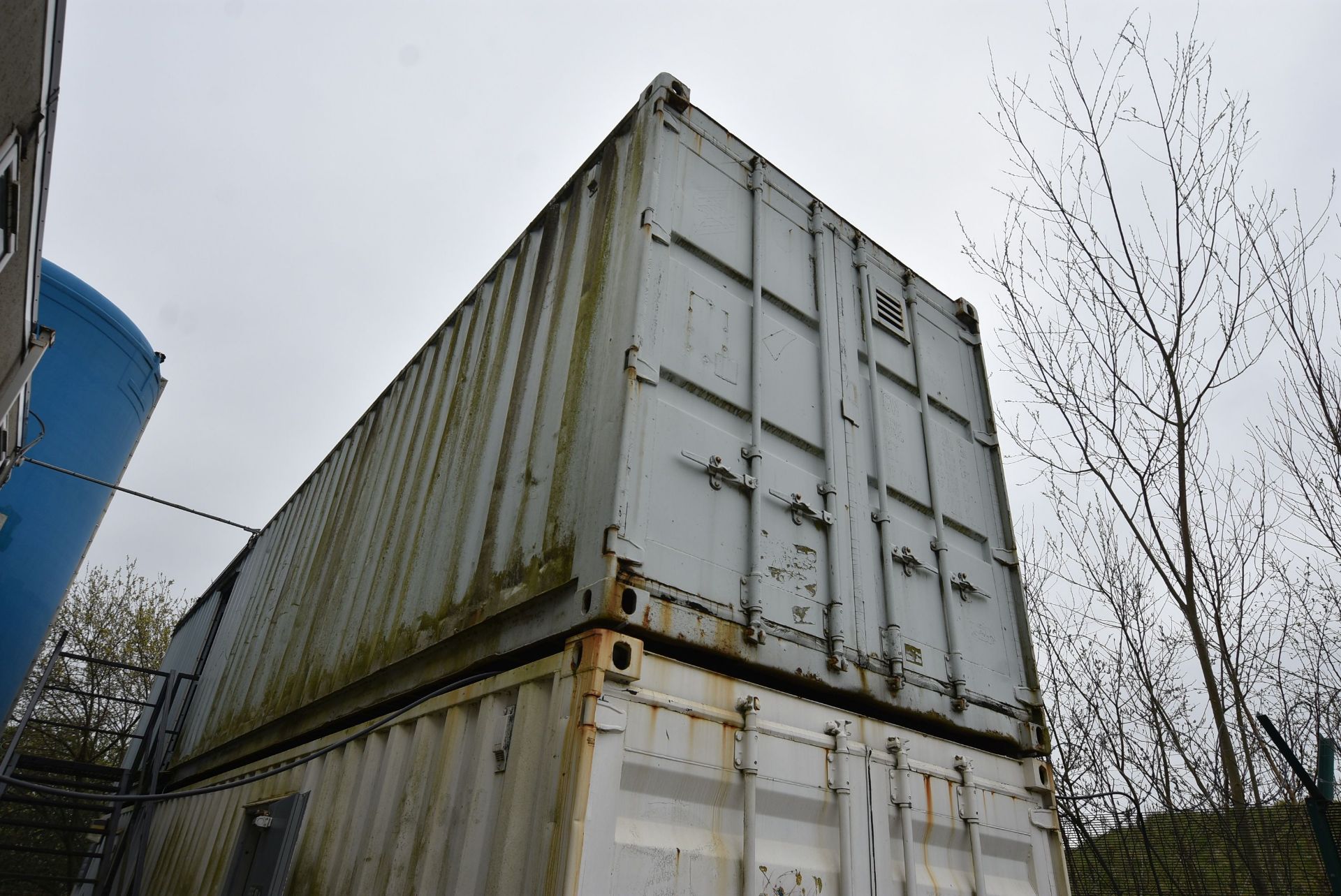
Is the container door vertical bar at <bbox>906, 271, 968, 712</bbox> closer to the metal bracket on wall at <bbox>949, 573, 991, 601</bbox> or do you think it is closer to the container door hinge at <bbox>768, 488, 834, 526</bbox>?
the metal bracket on wall at <bbox>949, 573, 991, 601</bbox>

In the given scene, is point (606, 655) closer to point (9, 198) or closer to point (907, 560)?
point (907, 560)

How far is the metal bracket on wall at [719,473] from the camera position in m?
2.82

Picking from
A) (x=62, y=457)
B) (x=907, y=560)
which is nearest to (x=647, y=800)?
(x=907, y=560)

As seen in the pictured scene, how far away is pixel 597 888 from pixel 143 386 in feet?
28.0

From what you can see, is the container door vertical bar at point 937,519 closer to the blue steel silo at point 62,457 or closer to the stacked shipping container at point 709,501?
the stacked shipping container at point 709,501

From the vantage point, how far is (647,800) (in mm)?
2264

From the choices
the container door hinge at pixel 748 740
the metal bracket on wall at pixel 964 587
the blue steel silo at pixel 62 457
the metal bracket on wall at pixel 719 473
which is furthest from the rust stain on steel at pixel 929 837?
the blue steel silo at pixel 62 457

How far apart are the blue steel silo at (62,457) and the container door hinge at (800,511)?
629 cm

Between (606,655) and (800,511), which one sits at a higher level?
(800,511)

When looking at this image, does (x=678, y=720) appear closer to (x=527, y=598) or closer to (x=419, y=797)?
(x=527, y=598)

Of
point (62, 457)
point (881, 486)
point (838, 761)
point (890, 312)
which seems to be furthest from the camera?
point (62, 457)

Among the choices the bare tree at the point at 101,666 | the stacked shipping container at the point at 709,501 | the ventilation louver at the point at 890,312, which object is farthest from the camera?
the bare tree at the point at 101,666

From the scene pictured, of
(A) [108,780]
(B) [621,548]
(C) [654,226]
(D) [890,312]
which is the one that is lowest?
(A) [108,780]

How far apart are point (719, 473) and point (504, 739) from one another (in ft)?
3.83
